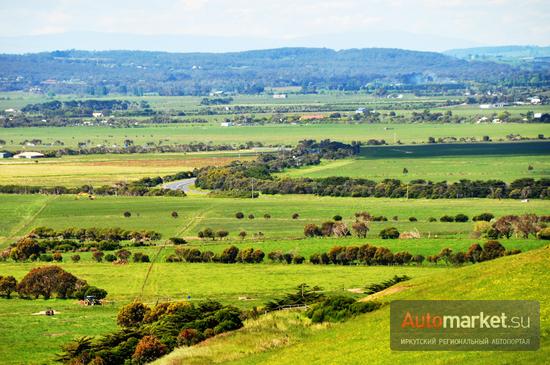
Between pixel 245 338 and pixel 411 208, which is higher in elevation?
pixel 245 338

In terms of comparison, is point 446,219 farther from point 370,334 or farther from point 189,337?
point 370,334

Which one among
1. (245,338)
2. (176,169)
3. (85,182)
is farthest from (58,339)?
(176,169)

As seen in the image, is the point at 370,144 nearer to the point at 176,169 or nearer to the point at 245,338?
the point at 176,169

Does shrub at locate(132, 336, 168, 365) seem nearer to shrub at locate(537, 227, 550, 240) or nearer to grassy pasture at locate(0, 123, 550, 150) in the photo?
shrub at locate(537, 227, 550, 240)

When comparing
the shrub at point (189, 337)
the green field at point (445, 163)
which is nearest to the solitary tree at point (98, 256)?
A: the shrub at point (189, 337)

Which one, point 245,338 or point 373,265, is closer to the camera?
point 245,338

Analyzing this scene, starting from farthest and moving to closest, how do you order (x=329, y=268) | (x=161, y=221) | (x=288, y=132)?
(x=288, y=132) < (x=161, y=221) < (x=329, y=268)

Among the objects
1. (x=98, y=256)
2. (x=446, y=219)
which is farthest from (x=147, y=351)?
(x=446, y=219)
